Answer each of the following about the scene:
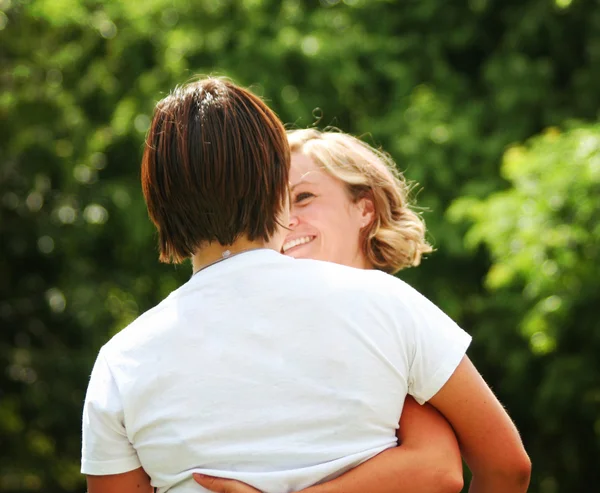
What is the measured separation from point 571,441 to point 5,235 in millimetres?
5397

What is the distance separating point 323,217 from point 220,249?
896 mm

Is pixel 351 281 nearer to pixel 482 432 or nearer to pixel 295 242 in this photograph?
pixel 482 432

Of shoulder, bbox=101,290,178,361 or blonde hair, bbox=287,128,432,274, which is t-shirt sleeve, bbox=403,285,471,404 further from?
blonde hair, bbox=287,128,432,274

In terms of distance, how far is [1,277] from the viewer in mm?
9828

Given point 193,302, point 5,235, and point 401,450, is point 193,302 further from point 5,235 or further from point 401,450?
point 5,235

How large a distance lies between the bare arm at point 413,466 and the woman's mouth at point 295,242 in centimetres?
89

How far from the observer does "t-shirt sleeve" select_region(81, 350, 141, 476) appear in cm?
174

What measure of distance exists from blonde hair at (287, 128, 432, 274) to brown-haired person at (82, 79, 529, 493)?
959mm

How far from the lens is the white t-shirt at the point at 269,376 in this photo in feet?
5.54

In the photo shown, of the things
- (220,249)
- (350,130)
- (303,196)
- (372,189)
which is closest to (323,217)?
(303,196)

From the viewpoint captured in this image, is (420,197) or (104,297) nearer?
(420,197)

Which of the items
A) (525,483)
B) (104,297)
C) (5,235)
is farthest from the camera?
(5,235)

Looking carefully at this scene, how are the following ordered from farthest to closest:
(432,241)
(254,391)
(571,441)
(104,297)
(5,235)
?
(5,235), (104,297), (571,441), (432,241), (254,391)

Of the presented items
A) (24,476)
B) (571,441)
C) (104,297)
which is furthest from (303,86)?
(24,476)
